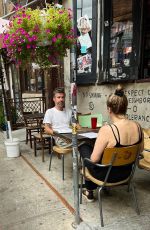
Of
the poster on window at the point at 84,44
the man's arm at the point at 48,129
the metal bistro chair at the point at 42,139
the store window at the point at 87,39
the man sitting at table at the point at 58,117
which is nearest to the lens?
the man's arm at the point at 48,129

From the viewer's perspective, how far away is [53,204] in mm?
3166

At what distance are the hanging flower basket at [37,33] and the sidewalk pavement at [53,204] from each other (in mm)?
1894

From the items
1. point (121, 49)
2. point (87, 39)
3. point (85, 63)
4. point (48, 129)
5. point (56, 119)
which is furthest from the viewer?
point (85, 63)

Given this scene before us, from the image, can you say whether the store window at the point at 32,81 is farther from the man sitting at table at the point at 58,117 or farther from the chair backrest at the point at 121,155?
the chair backrest at the point at 121,155

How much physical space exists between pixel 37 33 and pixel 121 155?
215 cm

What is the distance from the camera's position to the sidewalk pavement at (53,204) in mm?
2717

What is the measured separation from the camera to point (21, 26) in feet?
11.6

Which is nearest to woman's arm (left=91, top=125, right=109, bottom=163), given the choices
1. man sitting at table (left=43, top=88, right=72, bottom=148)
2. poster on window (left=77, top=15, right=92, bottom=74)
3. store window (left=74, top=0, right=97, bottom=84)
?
man sitting at table (left=43, top=88, right=72, bottom=148)

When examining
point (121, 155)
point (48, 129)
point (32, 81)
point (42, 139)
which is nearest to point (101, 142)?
point (121, 155)

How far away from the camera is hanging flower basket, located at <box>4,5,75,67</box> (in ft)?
11.6

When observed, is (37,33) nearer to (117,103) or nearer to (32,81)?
(117,103)

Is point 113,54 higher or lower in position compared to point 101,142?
higher

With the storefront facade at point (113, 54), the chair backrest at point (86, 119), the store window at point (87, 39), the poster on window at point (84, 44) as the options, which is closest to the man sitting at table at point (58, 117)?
the chair backrest at point (86, 119)

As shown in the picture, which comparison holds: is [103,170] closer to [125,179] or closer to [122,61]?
[125,179]
